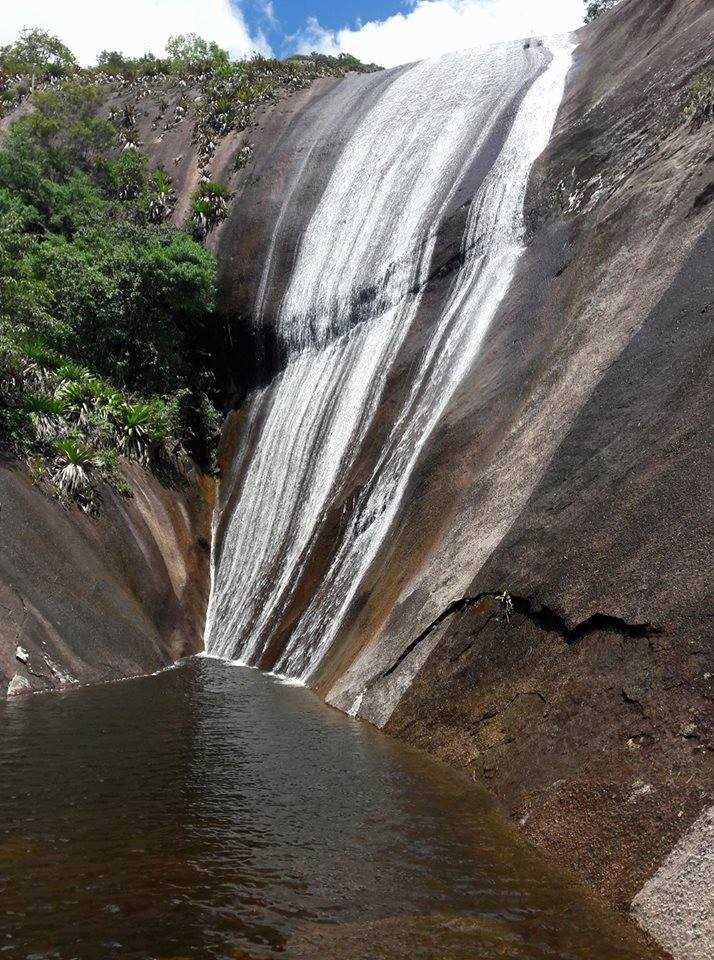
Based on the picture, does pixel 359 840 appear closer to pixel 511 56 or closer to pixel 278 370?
pixel 278 370

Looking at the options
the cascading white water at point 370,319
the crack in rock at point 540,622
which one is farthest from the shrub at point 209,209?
the crack in rock at point 540,622

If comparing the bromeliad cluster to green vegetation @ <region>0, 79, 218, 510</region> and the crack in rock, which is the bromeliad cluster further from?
the crack in rock

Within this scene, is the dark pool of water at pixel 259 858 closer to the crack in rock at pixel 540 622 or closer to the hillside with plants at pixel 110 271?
the crack in rock at pixel 540 622

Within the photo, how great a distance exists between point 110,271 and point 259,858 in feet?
66.7

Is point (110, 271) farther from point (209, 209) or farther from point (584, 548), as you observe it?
point (584, 548)

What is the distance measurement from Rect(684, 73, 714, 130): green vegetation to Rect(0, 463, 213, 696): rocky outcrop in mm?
14212

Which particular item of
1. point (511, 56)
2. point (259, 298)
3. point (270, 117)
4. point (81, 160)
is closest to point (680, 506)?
point (259, 298)

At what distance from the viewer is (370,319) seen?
819 inches

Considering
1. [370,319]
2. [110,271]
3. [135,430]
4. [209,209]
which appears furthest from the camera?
[209,209]

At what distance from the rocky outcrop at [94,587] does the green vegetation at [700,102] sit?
1421cm

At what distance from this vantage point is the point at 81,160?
31688 millimetres

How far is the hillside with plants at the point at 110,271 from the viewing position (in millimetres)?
16781

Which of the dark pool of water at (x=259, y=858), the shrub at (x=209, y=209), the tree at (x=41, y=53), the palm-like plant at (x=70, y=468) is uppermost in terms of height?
the tree at (x=41, y=53)

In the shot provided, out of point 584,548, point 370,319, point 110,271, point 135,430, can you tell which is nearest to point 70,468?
point 135,430
